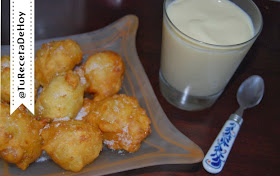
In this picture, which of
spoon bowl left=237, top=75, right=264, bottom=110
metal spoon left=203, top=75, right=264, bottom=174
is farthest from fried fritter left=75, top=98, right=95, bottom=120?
spoon bowl left=237, top=75, right=264, bottom=110

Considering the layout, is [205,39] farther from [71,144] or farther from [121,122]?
[71,144]

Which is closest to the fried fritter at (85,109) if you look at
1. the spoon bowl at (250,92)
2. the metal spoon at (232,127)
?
the metal spoon at (232,127)

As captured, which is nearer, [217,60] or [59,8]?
[217,60]

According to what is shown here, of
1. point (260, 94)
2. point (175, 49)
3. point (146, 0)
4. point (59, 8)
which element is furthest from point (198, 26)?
point (59, 8)

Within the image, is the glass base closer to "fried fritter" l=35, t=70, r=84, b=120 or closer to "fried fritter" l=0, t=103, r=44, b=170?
"fried fritter" l=35, t=70, r=84, b=120

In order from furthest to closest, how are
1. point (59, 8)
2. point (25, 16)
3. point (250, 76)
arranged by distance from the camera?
point (59, 8)
point (250, 76)
point (25, 16)

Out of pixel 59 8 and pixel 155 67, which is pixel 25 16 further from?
pixel 155 67

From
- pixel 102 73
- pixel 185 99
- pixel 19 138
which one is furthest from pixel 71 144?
pixel 185 99
